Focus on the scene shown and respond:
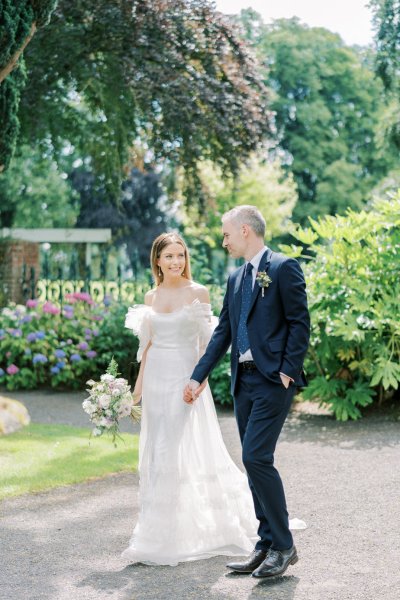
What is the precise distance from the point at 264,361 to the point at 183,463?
3.35ft

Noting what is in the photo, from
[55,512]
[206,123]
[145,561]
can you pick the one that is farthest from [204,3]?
[145,561]

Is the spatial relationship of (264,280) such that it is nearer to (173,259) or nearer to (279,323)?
(279,323)

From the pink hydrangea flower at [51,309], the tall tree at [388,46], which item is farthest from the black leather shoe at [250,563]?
the tall tree at [388,46]

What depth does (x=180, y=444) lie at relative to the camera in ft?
17.0

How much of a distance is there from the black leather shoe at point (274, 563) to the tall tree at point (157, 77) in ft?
32.5

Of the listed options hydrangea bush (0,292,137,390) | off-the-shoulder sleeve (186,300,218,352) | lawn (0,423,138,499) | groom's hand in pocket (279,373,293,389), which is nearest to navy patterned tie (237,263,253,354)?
groom's hand in pocket (279,373,293,389)

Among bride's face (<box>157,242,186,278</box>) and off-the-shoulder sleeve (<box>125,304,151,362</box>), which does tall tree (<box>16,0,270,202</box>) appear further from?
bride's face (<box>157,242,186,278</box>)

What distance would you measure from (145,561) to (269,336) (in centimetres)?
143

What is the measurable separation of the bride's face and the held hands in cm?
72

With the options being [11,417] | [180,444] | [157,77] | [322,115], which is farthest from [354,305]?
[322,115]

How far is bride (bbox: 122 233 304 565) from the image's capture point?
4.96m

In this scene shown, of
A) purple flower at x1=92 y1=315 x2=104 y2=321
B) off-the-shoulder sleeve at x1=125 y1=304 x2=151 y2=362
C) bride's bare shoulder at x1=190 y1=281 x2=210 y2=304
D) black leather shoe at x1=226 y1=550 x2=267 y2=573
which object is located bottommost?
black leather shoe at x1=226 y1=550 x2=267 y2=573

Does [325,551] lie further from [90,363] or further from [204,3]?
[204,3]

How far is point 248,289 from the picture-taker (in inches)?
185
